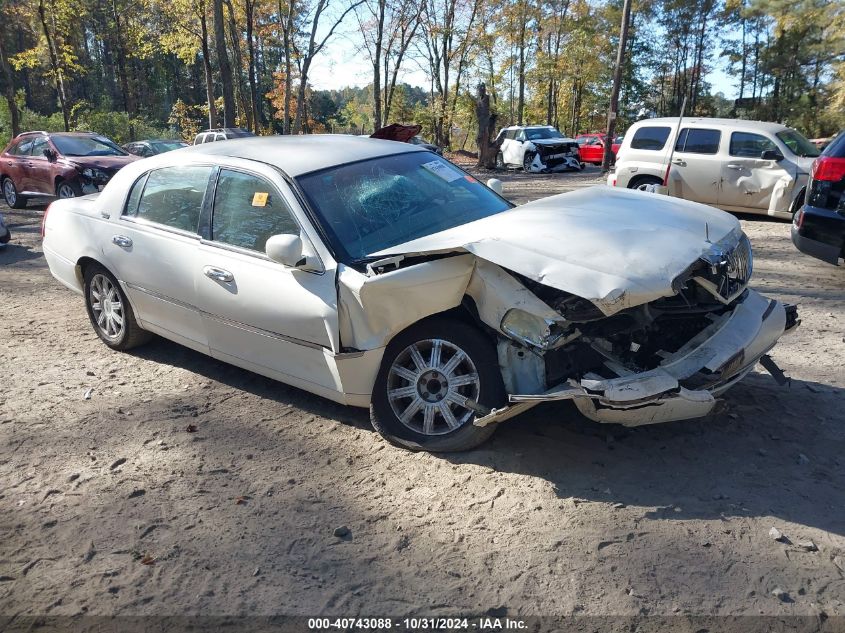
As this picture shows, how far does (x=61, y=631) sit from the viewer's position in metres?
2.59

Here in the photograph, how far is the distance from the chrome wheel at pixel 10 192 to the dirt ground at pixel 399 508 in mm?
12402

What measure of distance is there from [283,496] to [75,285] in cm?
337

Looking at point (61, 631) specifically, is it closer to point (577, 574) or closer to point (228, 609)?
point (228, 609)

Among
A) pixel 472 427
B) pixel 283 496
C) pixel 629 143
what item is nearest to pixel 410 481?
pixel 472 427

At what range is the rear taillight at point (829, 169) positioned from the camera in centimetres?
659

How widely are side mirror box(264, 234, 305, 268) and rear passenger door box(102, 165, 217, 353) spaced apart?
936 mm

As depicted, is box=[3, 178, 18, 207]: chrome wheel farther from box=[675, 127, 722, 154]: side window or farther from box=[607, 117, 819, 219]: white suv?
box=[675, 127, 722, 154]: side window

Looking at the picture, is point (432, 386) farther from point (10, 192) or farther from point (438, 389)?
point (10, 192)

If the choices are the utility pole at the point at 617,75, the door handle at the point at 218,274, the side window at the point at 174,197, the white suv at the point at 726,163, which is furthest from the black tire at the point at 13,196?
the utility pole at the point at 617,75

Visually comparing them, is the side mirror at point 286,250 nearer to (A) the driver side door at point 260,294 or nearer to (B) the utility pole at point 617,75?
(A) the driver side door at point 260,294

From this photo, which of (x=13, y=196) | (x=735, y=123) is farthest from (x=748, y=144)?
(x=13, y=196)

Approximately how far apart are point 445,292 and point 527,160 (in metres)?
23.2

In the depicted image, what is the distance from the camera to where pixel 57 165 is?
13570 millimetres

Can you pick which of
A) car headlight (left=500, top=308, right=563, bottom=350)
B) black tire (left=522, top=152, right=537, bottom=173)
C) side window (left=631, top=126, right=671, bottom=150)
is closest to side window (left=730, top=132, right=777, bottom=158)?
side window (left=631, top=126, right=671, bottom=150)
